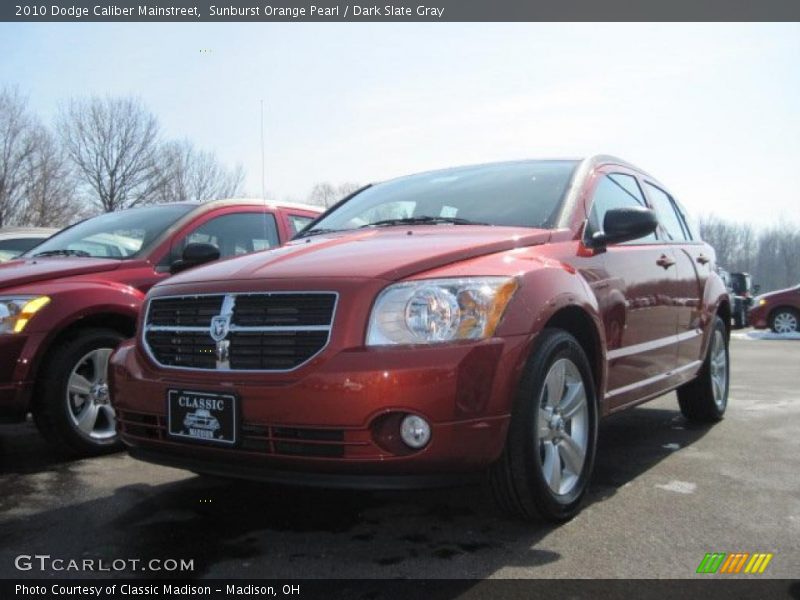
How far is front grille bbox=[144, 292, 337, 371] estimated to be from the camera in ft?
8.64

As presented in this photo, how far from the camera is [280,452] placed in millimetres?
2588

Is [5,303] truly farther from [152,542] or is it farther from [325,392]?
[325,392]

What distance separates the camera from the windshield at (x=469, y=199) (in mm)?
3635

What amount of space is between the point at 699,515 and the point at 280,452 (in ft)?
6.13

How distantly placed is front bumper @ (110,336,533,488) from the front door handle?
198 centimetres

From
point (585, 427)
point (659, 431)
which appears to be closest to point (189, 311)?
point (585, 427)

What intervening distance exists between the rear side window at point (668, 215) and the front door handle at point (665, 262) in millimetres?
319

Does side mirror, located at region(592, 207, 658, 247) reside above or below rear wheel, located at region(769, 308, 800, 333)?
above

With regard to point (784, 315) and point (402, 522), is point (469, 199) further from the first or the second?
point (784, 315)

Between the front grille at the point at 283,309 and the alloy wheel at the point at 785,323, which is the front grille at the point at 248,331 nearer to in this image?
the front grille at the point at 283,309

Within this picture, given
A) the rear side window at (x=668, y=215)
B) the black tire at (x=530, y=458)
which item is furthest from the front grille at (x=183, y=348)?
the rear side window at (x=668, y=215)

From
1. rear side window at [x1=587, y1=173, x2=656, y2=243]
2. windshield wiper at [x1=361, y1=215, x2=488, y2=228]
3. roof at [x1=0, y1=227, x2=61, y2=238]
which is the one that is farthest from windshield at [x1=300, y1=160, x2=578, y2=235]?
roof at [x1=0, y1=227, x2=61, y2=238]

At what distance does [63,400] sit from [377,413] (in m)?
2.49

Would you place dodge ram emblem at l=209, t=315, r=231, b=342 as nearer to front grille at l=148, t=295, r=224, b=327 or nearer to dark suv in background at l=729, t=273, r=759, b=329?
front grille at l=148, t=295, r=224, b=327
